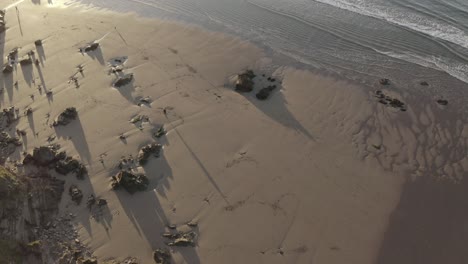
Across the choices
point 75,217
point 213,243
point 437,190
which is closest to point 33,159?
point 75,217

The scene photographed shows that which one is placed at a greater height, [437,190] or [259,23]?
[259,23]

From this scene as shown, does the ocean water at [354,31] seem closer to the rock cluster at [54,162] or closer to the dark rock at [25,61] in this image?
the dark rock at [25,61]

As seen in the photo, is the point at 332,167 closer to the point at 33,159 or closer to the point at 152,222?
the point at 152,222

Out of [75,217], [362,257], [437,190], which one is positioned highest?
[437,190]

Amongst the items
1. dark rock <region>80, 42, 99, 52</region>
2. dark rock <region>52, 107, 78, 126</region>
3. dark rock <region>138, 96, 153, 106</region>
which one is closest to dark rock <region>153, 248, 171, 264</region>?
dark rock <region>138, 96, 153, 106</region>

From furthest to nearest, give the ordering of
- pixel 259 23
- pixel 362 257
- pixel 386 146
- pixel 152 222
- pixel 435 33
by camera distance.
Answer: pixel 259 23 < pixel 435 33 < pixel 386 146 < pixel 152 222 < pixel 362 257

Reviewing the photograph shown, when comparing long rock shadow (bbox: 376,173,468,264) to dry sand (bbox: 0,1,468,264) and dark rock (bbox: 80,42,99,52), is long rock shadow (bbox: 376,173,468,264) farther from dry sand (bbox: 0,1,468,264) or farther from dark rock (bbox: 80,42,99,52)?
dark rock (bbox: 80,42,99,52)
